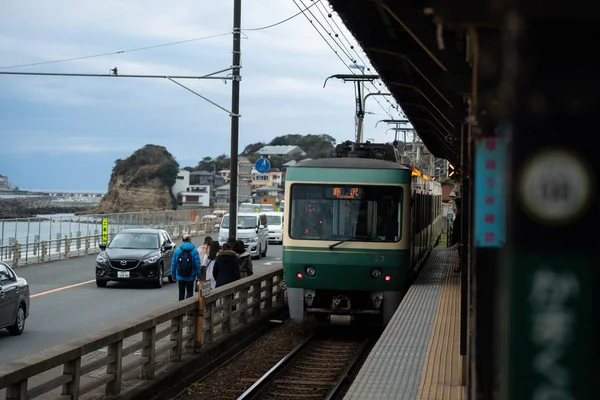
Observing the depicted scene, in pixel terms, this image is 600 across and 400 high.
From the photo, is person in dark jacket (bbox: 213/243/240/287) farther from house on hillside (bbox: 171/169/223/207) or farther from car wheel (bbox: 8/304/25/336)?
house on hillside (bbox: 171/169/223/207)

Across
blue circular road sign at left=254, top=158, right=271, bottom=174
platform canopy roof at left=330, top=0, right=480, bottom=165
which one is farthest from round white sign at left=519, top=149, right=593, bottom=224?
blue circular road sign at left=254, top=158, right=271, bottom=174

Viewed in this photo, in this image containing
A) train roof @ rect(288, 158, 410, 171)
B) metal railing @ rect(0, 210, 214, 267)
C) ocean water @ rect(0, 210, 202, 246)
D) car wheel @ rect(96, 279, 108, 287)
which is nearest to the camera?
train roof @ rect(288, 158, 410, 171)

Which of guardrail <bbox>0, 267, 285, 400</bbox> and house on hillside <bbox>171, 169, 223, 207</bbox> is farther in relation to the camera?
house on hillside <bbox>171, 169, 223, 207</bbox>

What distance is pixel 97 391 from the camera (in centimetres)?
955

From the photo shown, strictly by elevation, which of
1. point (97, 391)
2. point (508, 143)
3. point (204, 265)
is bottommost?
point (97, 391)

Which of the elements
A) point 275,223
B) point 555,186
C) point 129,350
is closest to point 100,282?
point 129,350

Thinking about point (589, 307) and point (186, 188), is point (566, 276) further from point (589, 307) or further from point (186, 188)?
point (186, 188)

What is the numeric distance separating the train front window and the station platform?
4.24 ft

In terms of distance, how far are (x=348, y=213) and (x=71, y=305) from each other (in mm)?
8263

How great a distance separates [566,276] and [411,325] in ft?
28.7

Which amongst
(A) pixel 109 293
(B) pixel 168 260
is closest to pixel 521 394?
(A) pixel 109 293

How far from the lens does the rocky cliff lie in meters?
60.3

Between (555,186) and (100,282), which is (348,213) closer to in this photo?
(100,282)

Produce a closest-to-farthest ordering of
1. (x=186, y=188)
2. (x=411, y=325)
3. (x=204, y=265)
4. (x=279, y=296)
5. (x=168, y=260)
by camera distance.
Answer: (x=411, y=325), (x=204, y=265), (x=279, y=296), (x=168, y=260), (x=186, y=188)
